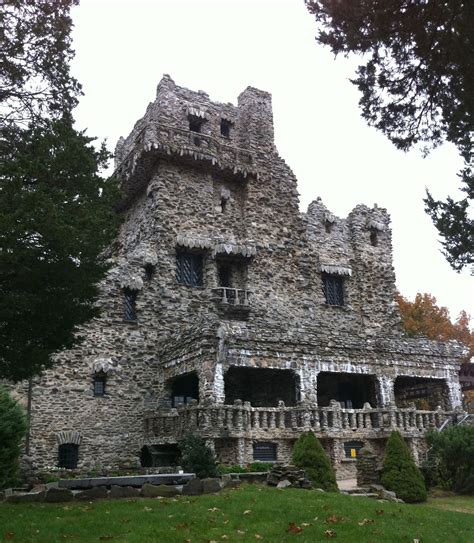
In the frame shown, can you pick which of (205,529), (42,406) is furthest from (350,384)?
(205,529)

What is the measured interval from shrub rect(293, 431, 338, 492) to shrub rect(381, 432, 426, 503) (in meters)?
1.91

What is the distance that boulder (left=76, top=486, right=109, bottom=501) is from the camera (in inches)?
552

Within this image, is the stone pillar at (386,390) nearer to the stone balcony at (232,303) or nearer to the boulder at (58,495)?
the stone balcony at (232,303)

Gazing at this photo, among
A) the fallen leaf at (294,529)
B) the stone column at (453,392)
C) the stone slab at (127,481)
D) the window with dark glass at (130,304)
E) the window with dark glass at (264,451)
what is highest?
the window with dark glass at (130,304)

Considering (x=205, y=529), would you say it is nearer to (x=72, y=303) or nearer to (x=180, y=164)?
(x=72, y=303)

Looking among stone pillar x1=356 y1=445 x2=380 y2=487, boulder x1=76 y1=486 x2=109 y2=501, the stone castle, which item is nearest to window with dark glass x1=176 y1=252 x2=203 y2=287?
the stone castle

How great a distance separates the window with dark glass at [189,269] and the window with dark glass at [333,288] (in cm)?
787

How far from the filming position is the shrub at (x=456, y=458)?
20.8m

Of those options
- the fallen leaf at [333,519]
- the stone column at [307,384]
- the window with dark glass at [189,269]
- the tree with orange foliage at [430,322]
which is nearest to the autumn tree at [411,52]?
the fallen leaf at [333,519]

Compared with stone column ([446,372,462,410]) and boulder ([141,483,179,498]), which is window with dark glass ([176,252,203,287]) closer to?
stone column ([446,372,462,410])

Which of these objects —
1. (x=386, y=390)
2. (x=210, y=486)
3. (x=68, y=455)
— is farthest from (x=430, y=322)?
(x=210, y=486)

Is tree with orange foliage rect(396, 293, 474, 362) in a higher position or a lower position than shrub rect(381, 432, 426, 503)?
higher

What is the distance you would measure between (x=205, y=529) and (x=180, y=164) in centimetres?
2339

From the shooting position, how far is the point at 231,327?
78.8 feet
